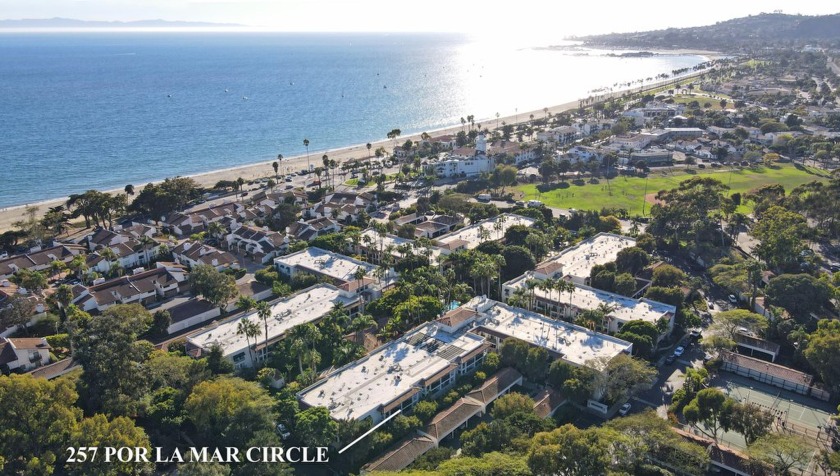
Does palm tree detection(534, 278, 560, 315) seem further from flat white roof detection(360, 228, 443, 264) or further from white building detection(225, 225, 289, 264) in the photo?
white building detection(225, 225, 289, 264)

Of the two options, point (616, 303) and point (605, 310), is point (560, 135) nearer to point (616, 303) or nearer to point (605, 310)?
point (616, 303)

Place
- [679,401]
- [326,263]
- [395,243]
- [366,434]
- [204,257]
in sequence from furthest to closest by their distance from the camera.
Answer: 1. [395,243]
2. [204,257]
3. [326,263]
4. [679,401]
5. [366,434]

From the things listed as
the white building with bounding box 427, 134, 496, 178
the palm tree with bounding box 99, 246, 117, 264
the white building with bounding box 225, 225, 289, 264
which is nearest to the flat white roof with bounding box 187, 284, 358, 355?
the white building with bounding box 225, 225, 289, 264

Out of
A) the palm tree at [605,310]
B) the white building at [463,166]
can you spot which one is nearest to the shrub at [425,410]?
the palm tree at [605,310]

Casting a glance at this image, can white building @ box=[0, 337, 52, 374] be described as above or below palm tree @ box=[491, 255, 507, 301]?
below

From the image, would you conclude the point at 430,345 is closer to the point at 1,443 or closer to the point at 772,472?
the point at 772,472

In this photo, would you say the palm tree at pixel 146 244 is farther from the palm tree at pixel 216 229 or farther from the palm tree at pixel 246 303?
the palm tree at pixel 246 303

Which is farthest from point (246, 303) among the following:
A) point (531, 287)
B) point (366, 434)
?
point (531, 287)
